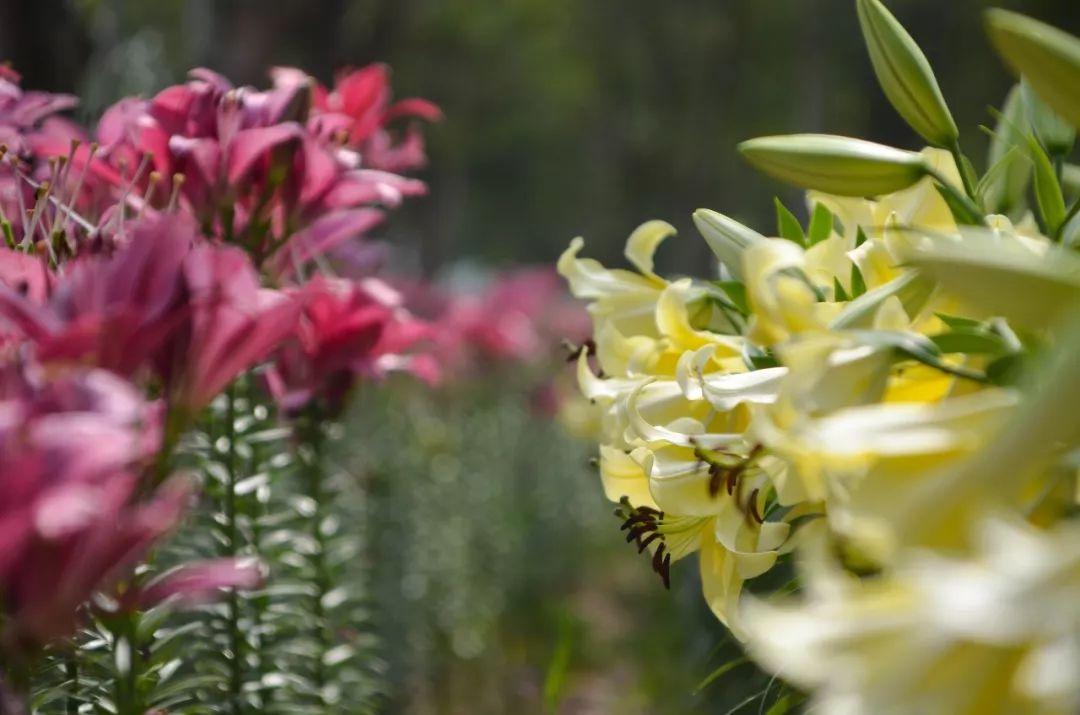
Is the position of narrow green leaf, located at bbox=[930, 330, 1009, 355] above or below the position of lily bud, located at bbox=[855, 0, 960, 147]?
below

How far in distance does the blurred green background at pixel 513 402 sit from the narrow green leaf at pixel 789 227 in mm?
251

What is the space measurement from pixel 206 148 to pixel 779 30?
9306 mm

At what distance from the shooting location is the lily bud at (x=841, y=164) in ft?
1.62

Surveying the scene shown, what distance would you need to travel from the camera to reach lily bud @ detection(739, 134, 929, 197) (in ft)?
1.62

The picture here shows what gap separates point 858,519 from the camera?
339 millimetres

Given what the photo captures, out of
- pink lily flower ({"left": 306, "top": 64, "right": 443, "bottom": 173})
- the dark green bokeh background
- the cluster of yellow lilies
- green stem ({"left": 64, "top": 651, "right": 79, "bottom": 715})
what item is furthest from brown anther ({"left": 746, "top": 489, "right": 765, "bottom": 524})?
the dark green bokeh background

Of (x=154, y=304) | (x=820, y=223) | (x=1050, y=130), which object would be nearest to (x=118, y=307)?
(x=154, y=304)

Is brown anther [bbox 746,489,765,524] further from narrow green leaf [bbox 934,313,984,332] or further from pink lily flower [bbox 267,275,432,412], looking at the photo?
pink lily flower [bbox 267,275,432,412]

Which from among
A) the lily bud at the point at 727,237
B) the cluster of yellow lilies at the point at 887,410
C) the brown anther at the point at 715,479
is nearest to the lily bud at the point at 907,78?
the cluster of yellow lilies at the point at 887,410

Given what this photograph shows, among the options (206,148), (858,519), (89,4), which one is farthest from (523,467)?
(858,519)

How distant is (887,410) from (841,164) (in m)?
0.20

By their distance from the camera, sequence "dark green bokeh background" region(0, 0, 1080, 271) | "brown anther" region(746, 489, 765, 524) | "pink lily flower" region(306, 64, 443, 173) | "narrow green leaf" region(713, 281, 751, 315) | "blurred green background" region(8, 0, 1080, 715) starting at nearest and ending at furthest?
"brown anther" region(746, 489, 765, 524) → "narrow green leaf" region(713, 281, 751, 315) → "pink lily flower" region(306, 64, 443, 173) → "blurred green background" region(8, 0, 1080, 715) → "dark green bokeh background" region(0, 0, 1080, 271)

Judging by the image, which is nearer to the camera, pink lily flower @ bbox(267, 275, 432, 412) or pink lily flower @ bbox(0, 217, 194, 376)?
pink lily flower @ bbox(0, 217, 194, 376)

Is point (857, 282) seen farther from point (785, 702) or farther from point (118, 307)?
point (118, 307)
